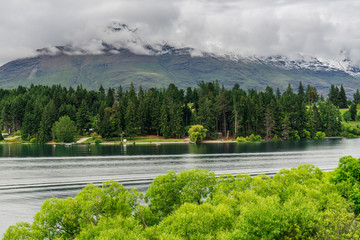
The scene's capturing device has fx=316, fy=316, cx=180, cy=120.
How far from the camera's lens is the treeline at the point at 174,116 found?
488 ft

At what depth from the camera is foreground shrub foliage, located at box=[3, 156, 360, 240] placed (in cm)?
2260

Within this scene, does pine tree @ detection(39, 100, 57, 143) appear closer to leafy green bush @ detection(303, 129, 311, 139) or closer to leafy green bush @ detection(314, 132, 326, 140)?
leafy green bush @ detection(303, 129, 311, 139)

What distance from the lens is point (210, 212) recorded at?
2755 cm

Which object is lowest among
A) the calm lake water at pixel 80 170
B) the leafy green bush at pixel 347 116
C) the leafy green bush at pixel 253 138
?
the calm lake water at pixel 80 170

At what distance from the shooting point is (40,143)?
144m

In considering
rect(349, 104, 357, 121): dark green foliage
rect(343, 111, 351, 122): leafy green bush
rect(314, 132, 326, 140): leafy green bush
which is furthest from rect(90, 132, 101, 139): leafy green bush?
rect(349, 104, 357, 121): dark green foliage

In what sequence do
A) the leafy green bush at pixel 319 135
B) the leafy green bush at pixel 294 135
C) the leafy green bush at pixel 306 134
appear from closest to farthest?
1. the leafy green bush at pixel 294 135
2. the leafy green bush at pixel 306 134
3. the leafy green bush at pixel 319 135

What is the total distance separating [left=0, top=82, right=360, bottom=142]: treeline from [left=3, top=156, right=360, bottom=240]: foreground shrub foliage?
111807 millimetres

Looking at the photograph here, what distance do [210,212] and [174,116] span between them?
123 metres

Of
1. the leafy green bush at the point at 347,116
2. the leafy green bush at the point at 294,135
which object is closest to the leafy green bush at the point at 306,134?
the leafy green bush at the point at 294,135

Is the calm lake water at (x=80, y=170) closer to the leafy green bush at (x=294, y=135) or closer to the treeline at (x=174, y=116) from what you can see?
the treeline at (x=174, y=116)

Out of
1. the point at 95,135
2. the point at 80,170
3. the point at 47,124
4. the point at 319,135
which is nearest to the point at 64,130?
the point at 47,124

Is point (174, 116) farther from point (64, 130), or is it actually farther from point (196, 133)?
point (64, 130)

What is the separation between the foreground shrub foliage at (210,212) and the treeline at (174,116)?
112 meters
